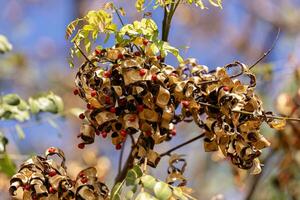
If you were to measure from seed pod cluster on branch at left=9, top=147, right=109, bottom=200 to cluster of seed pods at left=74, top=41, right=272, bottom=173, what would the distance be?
0.07 meters

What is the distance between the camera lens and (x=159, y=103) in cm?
115

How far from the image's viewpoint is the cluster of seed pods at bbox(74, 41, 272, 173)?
1162 mm


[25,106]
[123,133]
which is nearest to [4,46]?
[25,106]

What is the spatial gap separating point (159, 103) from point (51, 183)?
0.24 metres

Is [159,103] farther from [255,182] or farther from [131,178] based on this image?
[255,182]

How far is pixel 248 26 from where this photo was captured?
19.6 feet

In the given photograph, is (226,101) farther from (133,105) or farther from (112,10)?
(112,10)

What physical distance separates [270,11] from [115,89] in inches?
163

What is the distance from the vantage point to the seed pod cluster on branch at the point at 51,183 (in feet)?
3.85

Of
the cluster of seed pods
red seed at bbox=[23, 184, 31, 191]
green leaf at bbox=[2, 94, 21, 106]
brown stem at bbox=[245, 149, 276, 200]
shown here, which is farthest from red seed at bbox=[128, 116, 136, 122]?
brown stem at bbox=[245, 149, 276, 200]

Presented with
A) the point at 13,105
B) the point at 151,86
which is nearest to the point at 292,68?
the point at 13,105

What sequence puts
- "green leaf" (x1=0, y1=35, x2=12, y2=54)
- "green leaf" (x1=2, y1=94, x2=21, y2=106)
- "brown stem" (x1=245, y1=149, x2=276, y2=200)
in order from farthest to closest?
"brown stem" (x1=245, y1=149, x2=276, y2=200) < "green leaf" (x1=0, y1=35, x2=12, y2=54) < "green leaf" (x1=2, y1=94, x2=21, y2=106)

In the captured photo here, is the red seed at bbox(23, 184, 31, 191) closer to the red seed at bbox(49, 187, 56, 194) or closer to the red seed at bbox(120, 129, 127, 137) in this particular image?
the red seed at bbox(49, 187, 56, 194)

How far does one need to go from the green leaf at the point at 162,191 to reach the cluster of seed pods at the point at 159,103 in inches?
2.8
